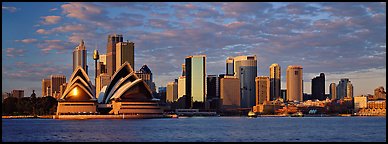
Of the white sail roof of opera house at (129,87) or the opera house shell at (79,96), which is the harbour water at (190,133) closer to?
the white sail roof of opera house at (129,87)

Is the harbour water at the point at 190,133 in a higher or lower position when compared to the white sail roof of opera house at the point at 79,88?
lower

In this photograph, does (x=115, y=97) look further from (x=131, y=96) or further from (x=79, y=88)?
(x=79, y=88)

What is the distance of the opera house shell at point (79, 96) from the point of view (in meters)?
117

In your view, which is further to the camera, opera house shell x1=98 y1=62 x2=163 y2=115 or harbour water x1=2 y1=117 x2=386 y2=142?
opera house shell x1=98 y1=62 x2=163 y2=115

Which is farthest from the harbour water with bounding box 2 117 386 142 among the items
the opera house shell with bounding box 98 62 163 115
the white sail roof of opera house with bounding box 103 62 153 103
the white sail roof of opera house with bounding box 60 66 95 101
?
the white sail roof of opera house with bounding box 60 66 95 101

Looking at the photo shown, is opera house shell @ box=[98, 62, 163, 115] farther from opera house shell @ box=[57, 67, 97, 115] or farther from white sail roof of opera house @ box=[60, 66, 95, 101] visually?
white sail roof of opera house @ box=[60, 66, 95, 101]

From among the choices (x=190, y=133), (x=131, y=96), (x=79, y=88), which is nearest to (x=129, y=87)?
(x=131, y=96)

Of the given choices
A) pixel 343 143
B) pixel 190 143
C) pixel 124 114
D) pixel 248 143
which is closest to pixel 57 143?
pixel 190 143

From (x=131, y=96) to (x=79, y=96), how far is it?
10608 mm

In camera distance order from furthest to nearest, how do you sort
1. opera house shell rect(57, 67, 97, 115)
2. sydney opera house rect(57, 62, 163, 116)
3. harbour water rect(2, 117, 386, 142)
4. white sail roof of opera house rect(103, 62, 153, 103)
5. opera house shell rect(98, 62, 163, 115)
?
opera house shell rect(57, 67, 97, 115)
sydney opera house rect(57, 62, 163, 116)
opera house shell rect(98, 62, 163, 115)
white sail roof of opera house rect(103, 62, 153, 103)
harbour water rect(2, 117, 386, 142)

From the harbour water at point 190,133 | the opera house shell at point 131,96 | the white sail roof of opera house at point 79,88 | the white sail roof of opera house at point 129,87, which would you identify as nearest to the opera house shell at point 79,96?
the white sail roof of opera house at point 79,88

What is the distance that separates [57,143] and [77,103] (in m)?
81.1

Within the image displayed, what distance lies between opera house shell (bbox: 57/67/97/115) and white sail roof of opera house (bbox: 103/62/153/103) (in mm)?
4313

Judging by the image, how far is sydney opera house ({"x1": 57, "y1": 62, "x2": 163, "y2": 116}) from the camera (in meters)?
113
